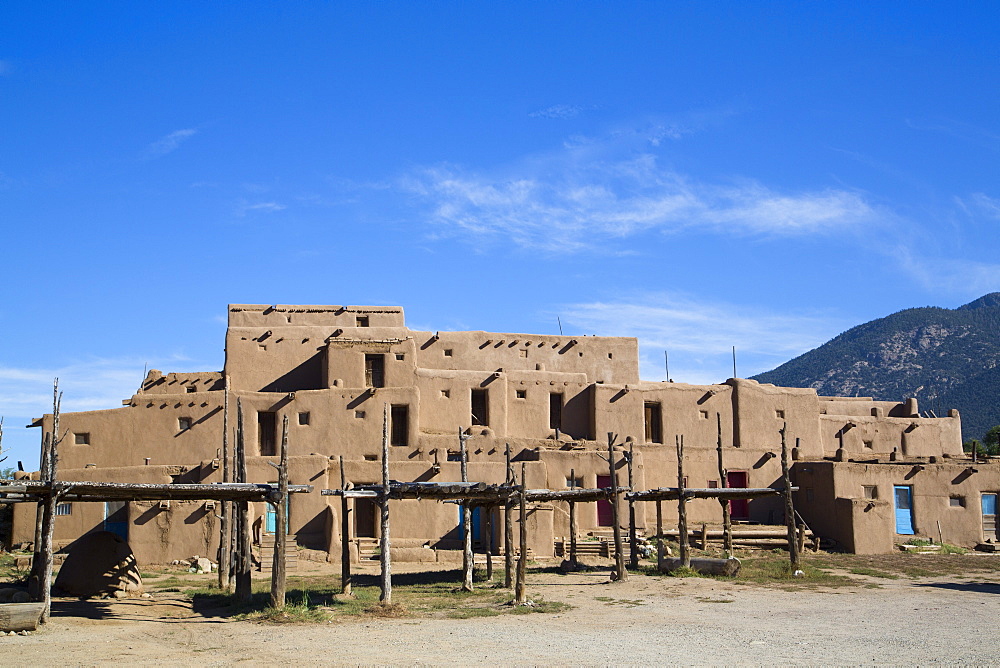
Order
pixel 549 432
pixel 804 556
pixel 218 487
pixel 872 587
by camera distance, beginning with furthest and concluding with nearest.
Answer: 1. pixel 549 432
2. pixel 804 556
3. pixel 872 587
4. pixel 218 487

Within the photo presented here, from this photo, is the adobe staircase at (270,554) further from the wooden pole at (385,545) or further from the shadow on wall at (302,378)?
the shadow on wall at (302,378)

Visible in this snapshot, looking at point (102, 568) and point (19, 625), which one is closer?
point (19, 625)

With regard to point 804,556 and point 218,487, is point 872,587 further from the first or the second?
point 218,487

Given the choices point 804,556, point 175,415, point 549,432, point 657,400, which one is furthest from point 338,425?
point 804,556

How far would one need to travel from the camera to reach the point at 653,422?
4125cm

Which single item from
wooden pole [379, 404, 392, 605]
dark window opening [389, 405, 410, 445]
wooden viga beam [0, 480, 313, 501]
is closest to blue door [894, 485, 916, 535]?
dark window opening [389, 405, 410, 445]

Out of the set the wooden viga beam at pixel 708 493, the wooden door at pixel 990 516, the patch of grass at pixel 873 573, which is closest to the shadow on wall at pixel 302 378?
the wooden viga beam at pixel 708 493

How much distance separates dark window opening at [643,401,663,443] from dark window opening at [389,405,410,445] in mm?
9715

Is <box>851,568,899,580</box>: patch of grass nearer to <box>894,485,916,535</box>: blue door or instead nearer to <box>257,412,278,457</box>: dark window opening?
<box>894,485,916,535</box>: blue door

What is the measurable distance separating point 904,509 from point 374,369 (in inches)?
784

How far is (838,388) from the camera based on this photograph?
5497 inches

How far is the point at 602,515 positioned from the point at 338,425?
9848 millimetres

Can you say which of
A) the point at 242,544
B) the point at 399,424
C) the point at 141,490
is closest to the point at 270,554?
the point at 242,544

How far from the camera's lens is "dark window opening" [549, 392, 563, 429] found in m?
41.0
